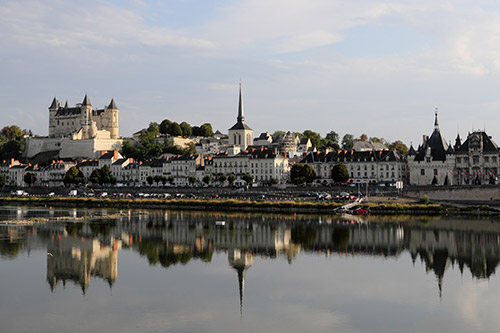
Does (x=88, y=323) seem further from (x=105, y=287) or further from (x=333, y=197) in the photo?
(x=333, y=197)

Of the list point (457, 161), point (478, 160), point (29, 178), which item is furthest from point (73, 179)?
point (478, 160)

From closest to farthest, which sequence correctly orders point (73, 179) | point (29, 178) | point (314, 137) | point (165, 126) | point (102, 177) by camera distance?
1. point (102, 177)
2. point (73, 179)
3. point (29, 178)
4. point (165, 126)
5. point (314, 137)

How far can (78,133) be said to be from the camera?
350 feet

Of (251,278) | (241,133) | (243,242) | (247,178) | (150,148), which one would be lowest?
(251,278)

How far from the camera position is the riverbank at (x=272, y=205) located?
46625mm

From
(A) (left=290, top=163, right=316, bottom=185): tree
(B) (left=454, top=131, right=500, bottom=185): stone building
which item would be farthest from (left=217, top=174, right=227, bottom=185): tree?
(B) (left=454, top=131, right=500, bottom=185): stone building

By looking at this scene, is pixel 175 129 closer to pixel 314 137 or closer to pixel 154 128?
pixel 154 128

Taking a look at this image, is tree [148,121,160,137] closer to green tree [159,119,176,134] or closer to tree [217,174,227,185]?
green tree [159,119,176,134]

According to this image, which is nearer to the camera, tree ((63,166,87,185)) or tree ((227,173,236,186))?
tree ((227,173,236,186))

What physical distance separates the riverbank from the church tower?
108 ft

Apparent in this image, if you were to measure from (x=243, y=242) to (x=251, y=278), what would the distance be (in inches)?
357

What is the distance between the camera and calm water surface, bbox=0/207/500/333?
56.4 ft

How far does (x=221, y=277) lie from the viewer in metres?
23.0

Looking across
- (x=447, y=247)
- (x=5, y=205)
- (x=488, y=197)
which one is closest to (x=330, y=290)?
(x=447, y=247)
